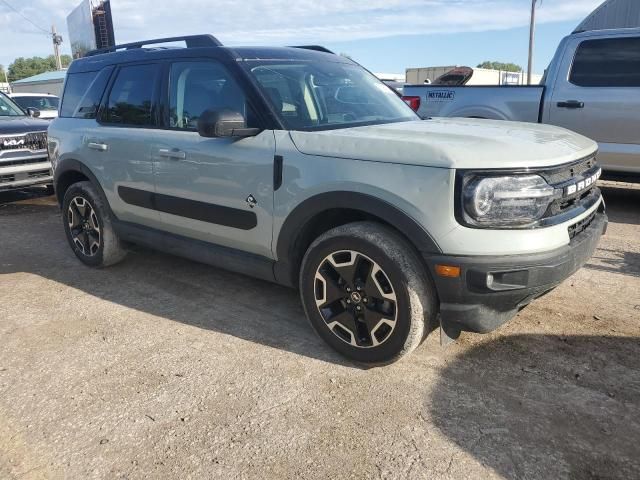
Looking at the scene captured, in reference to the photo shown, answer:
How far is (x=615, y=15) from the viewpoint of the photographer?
20062 mm

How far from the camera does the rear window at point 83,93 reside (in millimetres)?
4598

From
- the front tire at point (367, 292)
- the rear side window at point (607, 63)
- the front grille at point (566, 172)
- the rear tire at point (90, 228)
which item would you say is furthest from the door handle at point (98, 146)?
the rear side window at point (607, 63)

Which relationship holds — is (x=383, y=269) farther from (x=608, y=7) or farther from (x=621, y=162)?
(x=608, y=7)

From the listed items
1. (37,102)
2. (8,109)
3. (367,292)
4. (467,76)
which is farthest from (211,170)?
(37,102)

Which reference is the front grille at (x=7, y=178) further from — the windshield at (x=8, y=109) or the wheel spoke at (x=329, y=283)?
A: the wheel spoke at (x=329, y=283)

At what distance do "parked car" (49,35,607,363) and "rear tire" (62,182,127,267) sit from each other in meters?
0.10

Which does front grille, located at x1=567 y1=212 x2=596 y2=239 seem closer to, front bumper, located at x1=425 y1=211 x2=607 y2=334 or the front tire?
front bumper, located at x1=425 y1=211 x2=607 y2=334

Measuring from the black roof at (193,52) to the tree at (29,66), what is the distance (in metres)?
119

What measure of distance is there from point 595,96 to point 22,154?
7.46 meters

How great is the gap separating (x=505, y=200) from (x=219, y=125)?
5.41 ft

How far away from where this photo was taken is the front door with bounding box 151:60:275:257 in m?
3.33

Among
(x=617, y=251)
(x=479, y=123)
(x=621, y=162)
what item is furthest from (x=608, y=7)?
(x=479, y=123)

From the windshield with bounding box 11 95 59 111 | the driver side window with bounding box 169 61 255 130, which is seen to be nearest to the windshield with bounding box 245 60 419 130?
the driver side window with bounding box 169 61 255 130

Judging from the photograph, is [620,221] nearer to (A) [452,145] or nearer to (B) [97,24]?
(A) [452,145]
